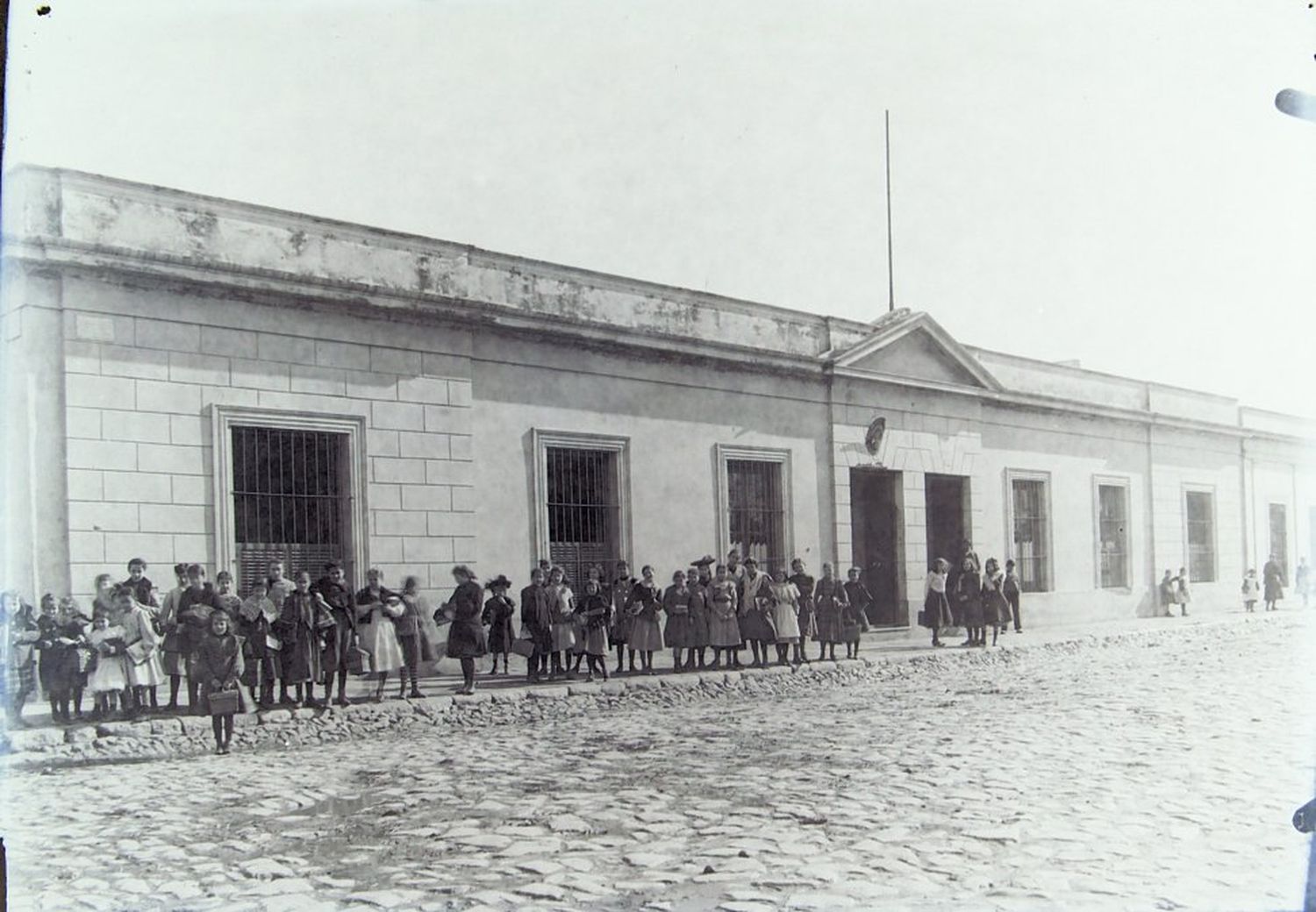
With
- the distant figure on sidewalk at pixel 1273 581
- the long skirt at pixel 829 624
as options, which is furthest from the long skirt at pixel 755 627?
the distant figure on sidewalk at pixel 1273 581

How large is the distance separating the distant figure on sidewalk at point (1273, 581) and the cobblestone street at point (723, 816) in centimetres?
229

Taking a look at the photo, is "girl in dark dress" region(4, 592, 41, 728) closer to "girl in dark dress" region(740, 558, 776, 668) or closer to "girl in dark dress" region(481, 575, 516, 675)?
"girl in dark dress" region(481, 575, 516, 675)

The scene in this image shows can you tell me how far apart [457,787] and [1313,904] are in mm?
4095

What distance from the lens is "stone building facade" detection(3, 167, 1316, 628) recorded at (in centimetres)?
732

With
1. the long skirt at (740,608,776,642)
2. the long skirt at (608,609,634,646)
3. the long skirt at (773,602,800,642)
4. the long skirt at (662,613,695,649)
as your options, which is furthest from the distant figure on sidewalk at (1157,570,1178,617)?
the long skirt at (608,609,634,646)

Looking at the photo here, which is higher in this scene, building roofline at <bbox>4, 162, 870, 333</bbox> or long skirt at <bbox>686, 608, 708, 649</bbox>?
building roofline at <bbox>4, 162, 870, 333</bbox>

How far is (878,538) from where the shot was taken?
39.6 feet

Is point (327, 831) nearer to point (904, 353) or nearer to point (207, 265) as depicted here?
point (207, 265)

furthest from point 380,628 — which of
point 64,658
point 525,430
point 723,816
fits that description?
point 723,816

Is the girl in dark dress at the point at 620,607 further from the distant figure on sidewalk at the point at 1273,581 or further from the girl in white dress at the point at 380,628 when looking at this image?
the distant figure on sidewalk at the point at 1273,581

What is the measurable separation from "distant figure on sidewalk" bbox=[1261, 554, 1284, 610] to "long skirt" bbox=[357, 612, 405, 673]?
7983mm

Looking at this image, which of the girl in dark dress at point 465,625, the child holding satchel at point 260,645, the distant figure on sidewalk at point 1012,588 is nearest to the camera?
the child holding satchel at point 260,645

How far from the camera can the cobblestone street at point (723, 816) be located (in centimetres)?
452

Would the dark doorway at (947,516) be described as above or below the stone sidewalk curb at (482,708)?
above
